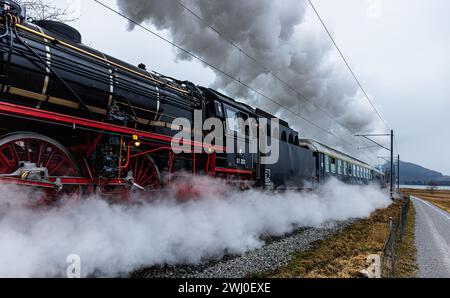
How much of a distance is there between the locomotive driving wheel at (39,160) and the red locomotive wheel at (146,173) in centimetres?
126

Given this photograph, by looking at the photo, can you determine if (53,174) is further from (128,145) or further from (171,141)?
(171,141)

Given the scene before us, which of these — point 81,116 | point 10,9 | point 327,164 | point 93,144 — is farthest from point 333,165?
point 10,9

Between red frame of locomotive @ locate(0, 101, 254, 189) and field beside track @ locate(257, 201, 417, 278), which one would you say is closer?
red frame of locomotive @ locate(0, 101, 254, 189)

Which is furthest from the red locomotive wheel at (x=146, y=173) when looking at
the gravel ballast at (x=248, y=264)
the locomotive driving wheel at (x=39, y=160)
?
the gravel ballast at (x=248, y=264)

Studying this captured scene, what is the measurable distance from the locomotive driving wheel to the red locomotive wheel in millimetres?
1259

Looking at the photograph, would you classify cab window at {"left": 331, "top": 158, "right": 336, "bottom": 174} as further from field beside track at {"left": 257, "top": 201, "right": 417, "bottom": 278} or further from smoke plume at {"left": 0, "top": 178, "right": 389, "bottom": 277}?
smoke plume at {"left": 0, "top": 178, "right": 389, "bottom": 277}

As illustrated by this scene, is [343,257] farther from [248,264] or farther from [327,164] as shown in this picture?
[327,164]

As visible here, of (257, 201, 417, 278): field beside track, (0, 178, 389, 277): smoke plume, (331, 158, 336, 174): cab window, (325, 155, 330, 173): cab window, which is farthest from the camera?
(331, 158, 336, 174): cab window

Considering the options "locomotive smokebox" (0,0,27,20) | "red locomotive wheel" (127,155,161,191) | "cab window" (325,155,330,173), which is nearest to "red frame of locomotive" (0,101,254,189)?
"red locomotive wheel" (127,155,161,191)

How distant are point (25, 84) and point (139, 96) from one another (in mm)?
1873

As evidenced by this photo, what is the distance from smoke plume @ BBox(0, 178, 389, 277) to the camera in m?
4.12

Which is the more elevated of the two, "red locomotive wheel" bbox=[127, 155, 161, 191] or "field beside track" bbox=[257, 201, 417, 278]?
"red locomotive wheel" bbox=[127, 155, 161, 191]

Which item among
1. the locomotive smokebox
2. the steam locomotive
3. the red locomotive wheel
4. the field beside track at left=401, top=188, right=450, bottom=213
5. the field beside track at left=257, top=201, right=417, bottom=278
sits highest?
the locomotive smokebox

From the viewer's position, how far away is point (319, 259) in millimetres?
6953
